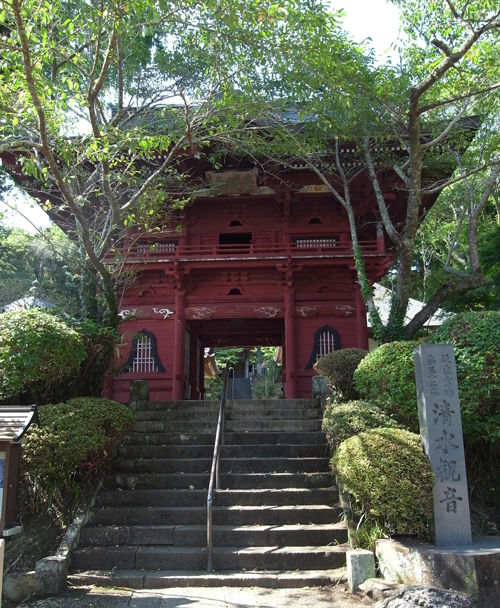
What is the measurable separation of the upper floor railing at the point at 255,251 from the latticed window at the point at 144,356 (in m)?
2.21

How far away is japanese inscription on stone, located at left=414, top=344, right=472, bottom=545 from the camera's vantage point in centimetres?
574

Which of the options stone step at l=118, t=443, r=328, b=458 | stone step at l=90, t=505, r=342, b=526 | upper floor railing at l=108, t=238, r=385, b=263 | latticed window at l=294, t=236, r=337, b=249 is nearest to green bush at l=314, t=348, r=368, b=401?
stone step at l=118, t=443, r=328, b=458

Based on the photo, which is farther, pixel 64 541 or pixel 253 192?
pixel 253 192

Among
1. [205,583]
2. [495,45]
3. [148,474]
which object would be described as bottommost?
[205,583]

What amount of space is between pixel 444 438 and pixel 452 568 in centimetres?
161

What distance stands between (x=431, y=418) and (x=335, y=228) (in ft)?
30.2

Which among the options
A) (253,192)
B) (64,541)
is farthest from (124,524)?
(253,192)

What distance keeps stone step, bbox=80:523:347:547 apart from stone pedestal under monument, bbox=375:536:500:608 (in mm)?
1179

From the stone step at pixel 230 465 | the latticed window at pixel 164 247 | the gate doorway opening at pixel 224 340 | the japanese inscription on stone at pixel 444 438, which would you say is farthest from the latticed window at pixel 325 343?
the japanese inscription on stone at pixel 444 438

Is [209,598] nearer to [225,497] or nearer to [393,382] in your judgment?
[225,497]

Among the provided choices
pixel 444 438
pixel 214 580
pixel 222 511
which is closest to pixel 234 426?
pixel 222 511

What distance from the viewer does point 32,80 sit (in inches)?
234

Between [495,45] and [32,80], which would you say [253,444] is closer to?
[32,80]

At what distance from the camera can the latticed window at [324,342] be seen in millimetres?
13719
